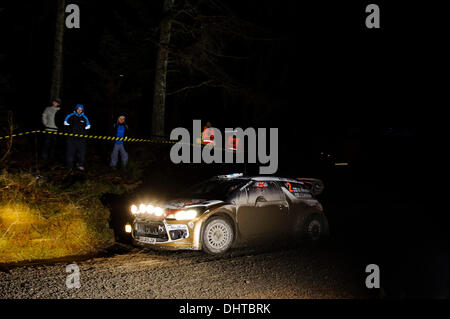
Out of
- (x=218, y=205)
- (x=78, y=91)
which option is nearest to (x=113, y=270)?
(x=218, y=205)

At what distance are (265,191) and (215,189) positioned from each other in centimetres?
106

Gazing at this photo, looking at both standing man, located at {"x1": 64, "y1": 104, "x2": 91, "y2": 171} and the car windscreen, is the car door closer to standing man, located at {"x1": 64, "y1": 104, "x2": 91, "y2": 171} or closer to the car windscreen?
the car windscreen

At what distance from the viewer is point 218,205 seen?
8.63 m

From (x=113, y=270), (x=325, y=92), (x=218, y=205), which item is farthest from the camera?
(x=325, y=92)

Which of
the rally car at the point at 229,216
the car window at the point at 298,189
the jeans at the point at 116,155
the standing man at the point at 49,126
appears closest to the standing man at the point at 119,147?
the jeans at the point at 116,155

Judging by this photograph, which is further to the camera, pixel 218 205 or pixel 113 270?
pixel 218 205

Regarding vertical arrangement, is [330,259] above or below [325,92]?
below

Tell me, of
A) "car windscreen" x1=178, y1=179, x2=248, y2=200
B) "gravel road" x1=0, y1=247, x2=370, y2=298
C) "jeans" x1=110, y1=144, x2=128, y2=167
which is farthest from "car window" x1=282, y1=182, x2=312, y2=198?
"jeans" x1=110, y1=144, x2=128, y2=167

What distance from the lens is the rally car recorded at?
8.37 meters

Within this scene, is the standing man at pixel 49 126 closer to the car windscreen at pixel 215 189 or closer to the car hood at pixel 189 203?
the car windscreen at pixel 215 189

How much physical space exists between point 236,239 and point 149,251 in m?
1.86

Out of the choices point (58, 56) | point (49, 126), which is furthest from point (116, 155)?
point (58, 56)
